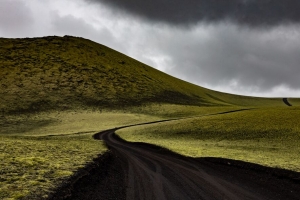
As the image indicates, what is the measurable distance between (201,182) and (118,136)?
108 ft

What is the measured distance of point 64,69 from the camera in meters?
118

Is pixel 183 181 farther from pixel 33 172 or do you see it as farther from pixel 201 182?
pixel 33 172

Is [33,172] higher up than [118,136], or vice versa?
[33,172]

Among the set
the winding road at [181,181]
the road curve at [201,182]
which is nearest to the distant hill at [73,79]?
the winding road at [181,181]

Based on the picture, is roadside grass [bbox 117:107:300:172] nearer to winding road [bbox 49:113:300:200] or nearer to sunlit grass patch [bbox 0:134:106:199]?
winding road [bbox 49:113:300:200]

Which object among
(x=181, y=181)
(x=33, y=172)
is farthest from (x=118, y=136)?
(x=181, y=181)

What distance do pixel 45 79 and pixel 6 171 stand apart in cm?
9744

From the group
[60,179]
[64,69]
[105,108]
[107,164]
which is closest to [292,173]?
[107,164]

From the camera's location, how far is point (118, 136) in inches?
1898

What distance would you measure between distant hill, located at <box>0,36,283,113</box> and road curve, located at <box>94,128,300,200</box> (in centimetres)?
7451

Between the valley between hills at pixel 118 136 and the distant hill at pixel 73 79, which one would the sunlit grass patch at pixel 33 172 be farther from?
the distant hill at pixel 73 79

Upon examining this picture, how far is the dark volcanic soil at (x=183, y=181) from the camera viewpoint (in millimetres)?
13407

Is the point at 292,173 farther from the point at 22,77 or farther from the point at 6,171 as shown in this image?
the point at 22,77

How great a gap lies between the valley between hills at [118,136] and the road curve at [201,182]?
0.18ft
